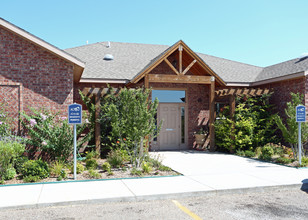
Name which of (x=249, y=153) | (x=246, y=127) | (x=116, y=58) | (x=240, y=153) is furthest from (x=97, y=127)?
(x=246, y=127)

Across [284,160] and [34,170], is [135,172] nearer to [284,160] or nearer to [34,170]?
[34,170]

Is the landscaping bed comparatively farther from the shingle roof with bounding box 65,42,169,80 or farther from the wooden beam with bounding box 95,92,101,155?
the shingle roof with bounding box 65,42,169,80

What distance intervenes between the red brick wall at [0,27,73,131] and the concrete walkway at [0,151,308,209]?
12.0 ft

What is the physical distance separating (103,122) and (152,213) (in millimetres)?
6593

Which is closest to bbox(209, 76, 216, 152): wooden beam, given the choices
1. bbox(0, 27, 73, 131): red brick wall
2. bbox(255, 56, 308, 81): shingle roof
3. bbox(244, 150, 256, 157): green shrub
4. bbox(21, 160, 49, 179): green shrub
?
bbox(244, 150, 256, 157): green shrub

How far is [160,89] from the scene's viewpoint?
14.3 m

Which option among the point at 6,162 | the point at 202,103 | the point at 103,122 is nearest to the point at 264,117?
the point at 202,103

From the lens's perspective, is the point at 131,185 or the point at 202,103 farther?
the point at 202,103

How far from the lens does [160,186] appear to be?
22.4 ft

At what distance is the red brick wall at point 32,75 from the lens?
9391 mm

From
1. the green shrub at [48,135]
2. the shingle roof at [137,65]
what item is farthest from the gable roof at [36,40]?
the shingle roof at [137,65]

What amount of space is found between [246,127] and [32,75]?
9061mm

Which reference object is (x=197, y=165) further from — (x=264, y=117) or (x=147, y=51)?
(x=147, y=51)

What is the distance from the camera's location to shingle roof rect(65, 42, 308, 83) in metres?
13.7
